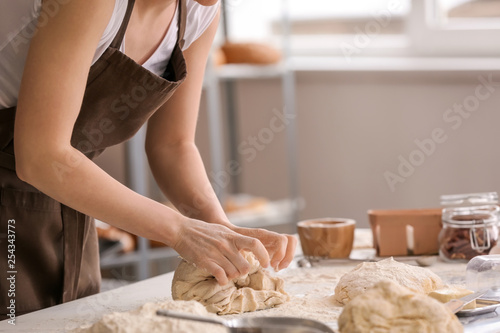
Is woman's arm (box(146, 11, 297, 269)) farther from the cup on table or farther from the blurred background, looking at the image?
the blurred background

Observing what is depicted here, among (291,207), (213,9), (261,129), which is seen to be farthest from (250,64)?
(213,9)

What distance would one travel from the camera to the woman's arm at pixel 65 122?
93 centimetres

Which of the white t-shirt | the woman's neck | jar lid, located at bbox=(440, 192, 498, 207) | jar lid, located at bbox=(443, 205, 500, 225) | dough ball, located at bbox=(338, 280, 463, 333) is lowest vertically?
dough ball, located at bbox=(338, 280, 463, 333)

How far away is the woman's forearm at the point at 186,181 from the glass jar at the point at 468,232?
→ 44cm

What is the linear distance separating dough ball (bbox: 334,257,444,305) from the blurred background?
1.63 metres

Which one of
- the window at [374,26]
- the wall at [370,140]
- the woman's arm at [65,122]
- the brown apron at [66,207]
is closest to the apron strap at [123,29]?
the brown apron at [66,207]

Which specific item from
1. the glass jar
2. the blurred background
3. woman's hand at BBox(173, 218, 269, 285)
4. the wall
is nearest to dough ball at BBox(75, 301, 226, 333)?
woman's hand at BBox(173, 218, 269, 285)

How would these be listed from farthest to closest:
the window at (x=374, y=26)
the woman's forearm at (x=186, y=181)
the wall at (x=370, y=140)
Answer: the window at (x=374, y=26), the wall at (x=370, y=140), the woman's forearm at (x=186, y=181)

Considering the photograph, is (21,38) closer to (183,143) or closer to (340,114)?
(183,143)

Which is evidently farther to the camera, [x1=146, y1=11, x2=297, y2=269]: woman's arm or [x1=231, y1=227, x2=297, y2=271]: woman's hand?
[x1=146, y1=11, x2=297, y2=269]: woman's arm

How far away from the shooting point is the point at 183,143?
1.37m

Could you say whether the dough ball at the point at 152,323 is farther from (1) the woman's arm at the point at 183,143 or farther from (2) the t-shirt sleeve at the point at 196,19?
(2) the t-shirt sleeve at the point at 196,19

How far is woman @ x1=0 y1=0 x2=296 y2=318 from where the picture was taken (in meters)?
0.94

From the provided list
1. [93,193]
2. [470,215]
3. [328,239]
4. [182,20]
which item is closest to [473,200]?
[470,215]
